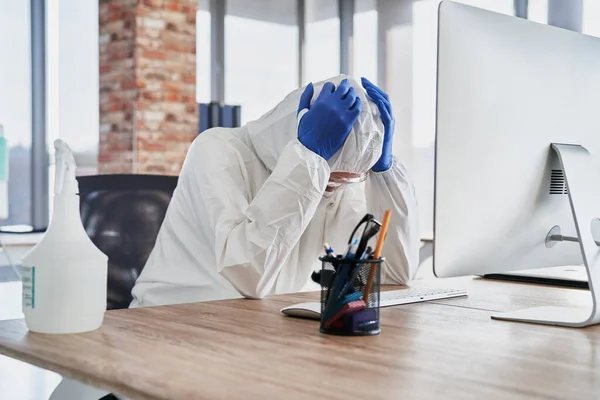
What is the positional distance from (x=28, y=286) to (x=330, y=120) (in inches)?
28.6

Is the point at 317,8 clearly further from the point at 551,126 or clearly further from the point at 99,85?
the point at 551,126

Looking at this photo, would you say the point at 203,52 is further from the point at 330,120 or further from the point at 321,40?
the point at 330,120

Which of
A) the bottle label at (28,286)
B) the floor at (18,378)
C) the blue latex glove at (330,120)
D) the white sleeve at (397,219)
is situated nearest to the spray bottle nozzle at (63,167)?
the bottle label at (28,286)

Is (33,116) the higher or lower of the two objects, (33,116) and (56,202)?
the higher

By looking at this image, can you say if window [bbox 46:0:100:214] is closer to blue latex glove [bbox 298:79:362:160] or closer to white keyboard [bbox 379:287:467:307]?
blue latex glove [bbox 298:79:362:160]

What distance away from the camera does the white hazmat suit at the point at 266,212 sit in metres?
1.46

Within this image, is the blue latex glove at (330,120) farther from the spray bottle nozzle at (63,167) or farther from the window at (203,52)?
the window at (203,52)

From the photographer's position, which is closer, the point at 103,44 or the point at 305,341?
the point at 305,341

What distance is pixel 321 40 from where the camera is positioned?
245 inches

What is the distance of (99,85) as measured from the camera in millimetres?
4930

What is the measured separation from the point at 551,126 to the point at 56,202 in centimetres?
77

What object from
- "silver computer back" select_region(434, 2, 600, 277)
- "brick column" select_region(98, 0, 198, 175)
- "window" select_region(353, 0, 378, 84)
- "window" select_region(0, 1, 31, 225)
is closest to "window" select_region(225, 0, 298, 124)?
"window" select_region(353, 0, 378, 84)

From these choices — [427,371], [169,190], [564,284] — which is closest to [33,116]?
[169,190]

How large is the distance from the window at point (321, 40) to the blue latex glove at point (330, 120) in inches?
185
